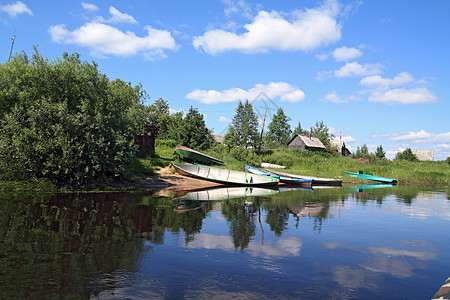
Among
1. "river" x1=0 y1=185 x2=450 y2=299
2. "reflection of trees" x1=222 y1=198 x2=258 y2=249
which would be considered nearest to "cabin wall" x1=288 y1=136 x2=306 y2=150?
"reflection of trees" x1=222 y1=198 x2=258 y2=249

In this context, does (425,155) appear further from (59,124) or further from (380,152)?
(59,124)

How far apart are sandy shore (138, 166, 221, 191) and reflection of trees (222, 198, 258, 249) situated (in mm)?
9941

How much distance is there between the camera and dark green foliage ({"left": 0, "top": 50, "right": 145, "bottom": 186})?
19.1m

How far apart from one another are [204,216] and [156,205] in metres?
3.60

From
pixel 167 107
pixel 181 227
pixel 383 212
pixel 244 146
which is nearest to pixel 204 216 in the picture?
pixel 181 227

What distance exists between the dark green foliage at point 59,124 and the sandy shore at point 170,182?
13.5ft

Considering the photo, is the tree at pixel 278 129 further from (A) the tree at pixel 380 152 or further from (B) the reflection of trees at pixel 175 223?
(B) the reflection of trees at pixel 175 223

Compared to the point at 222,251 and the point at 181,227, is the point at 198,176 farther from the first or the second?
the point at 222,251

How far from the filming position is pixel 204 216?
14938 millimetres

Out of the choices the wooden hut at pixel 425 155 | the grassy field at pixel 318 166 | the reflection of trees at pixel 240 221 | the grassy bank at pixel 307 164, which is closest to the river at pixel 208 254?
the reflection of trees at pixel 240 221

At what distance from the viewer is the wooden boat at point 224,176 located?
1328 inches

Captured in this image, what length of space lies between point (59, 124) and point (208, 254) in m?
15.7

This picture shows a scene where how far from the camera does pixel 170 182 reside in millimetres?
30344

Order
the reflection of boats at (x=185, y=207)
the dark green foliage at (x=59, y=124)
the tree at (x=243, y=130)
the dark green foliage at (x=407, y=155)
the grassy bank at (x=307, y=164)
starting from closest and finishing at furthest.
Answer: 1. the reflection of boats at (x=185, y=207)
2. the dark green foliage at (x=59, y=124)
3. the grassy bank at (x=307, y=164)
4. the tree at (x=243, y=130)
5. the dark green foliage at (x=407, y=155)
